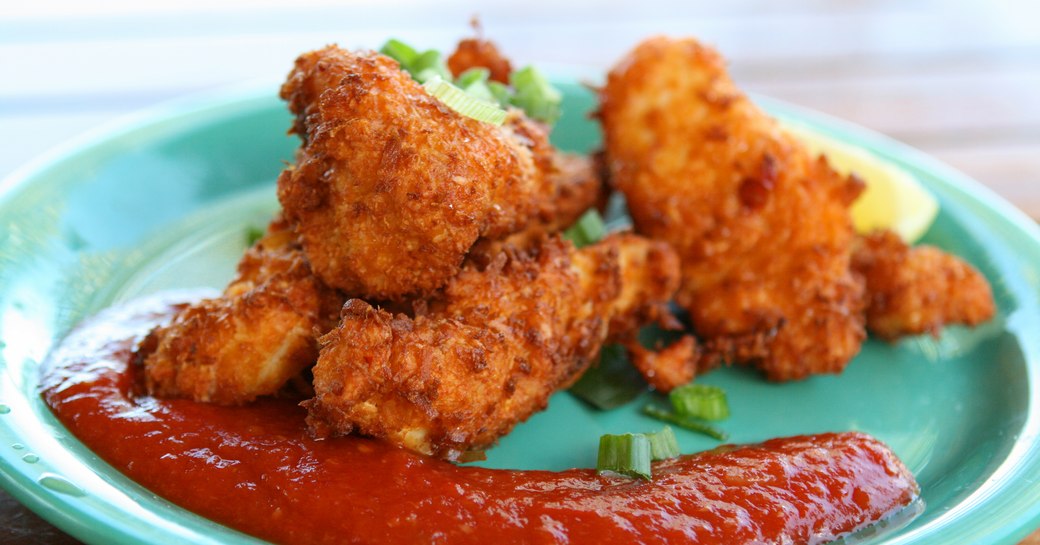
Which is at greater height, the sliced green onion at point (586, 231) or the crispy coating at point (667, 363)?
the sliced green onion at point (586, 231)

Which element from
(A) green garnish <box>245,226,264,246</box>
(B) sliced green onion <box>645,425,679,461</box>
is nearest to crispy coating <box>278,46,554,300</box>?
(B) sliced green onion <box>645,425,679,461</box>

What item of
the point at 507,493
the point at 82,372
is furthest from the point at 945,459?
the point at 82,372

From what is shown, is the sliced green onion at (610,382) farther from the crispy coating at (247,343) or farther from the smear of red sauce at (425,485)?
the crispy coating at (247,343)

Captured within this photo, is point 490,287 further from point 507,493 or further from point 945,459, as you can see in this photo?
point 945,459

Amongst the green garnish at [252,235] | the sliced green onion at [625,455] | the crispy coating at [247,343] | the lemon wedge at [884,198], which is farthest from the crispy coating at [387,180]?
the lemon wedge at [884,198]

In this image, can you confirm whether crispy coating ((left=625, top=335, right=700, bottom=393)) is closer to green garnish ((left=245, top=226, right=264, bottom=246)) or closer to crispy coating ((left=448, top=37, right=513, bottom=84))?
crispy coating ((left=448, top=37, right=513, bottom=84))
